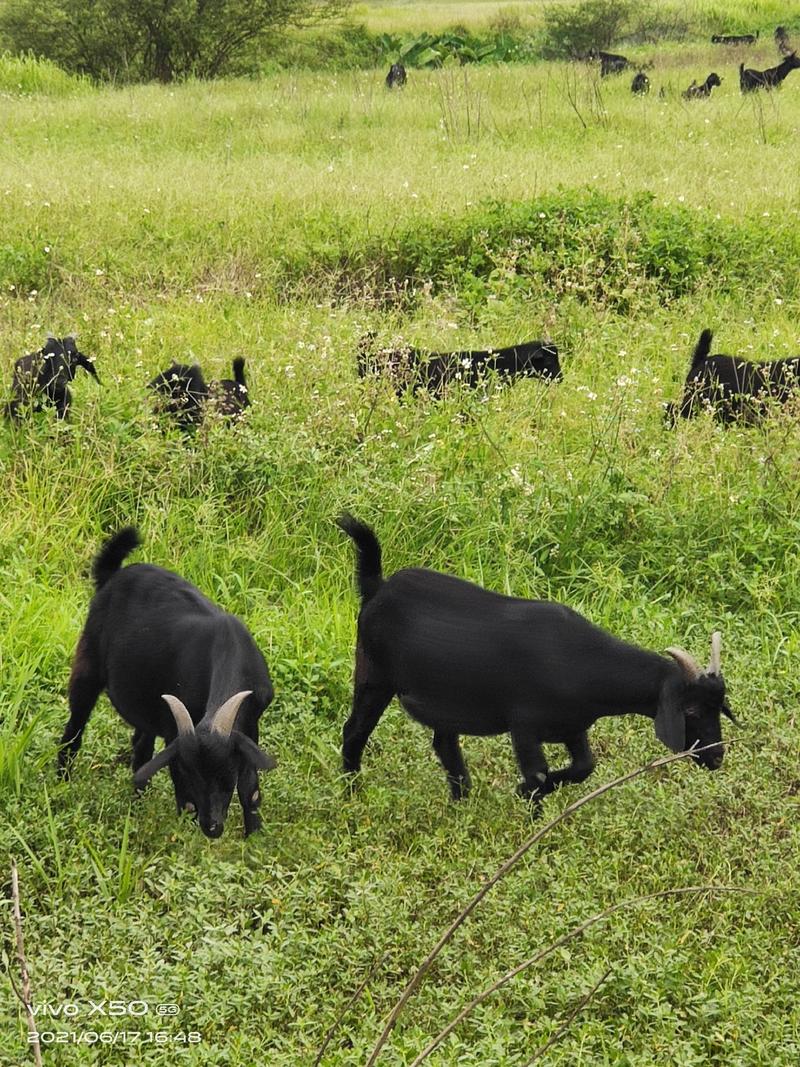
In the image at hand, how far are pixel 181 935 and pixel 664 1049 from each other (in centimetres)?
134

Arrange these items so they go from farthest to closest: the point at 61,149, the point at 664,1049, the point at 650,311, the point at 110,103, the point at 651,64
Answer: the point at 651,64 → the point at 110,103 → the point at 61,149 → the point at 650,311 → the point at 664,1049

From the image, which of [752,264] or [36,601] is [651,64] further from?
[36,601]

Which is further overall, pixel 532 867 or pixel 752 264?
pixel 752 264

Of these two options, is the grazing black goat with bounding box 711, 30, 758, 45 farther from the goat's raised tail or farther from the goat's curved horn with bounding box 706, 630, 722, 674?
the goat's curved horn with bounding box 706, 630, 722, 674

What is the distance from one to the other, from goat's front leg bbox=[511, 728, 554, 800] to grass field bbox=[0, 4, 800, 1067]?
0.11 metres

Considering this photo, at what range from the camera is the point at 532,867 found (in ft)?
12.6

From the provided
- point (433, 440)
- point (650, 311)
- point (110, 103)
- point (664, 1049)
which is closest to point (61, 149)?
point (110, 103)

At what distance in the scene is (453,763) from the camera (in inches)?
168

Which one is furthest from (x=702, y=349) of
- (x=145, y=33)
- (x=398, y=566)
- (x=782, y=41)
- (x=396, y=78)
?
(x=782, y=41)

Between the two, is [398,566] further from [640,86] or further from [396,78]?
[396,78]

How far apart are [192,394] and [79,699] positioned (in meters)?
2.50

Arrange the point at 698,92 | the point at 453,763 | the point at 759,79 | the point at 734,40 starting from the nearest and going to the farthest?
the point at 453,763 → the point at 698,92 → the point at 759,79 → the point at 734,40

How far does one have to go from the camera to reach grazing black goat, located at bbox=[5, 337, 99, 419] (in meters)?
6.13

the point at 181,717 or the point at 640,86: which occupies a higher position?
the point at 640,86
